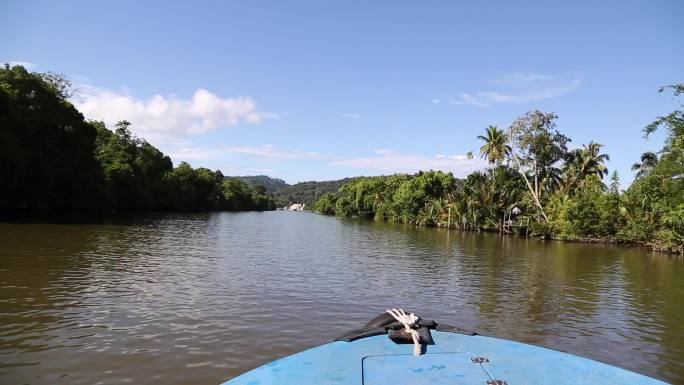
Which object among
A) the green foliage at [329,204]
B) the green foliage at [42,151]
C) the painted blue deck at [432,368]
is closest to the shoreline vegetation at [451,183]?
the green foliage at [42,151]

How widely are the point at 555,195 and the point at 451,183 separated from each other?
81.5 ft

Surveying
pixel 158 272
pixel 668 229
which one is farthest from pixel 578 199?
pixel 158 272

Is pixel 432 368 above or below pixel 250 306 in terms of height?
above

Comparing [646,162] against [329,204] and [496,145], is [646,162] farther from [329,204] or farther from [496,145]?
[329,204]

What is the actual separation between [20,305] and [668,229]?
136ft

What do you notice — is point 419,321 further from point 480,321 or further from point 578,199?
point 578,199

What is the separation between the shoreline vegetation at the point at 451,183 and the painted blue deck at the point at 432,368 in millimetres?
24610

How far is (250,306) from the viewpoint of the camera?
12.6 m

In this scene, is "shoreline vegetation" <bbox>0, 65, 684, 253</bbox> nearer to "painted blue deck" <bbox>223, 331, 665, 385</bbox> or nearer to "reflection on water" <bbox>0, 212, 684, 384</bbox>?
"reflection on water" <bbox>0, 212, 684, 384</bbox>

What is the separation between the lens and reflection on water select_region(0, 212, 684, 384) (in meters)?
8.39

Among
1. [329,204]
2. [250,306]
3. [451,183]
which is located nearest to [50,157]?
[250,306]

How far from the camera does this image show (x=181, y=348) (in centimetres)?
882

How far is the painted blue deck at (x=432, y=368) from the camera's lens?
15.4 feet

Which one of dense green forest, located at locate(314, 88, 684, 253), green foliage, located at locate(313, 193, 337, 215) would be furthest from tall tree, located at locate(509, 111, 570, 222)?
green foliage, located at locate(313, 193, 337, 215)
